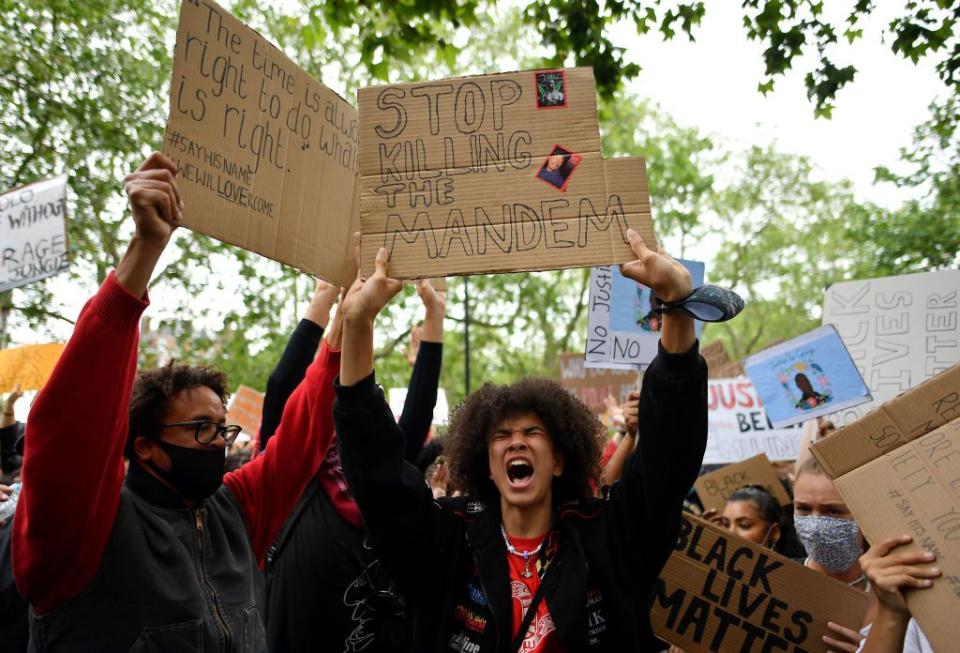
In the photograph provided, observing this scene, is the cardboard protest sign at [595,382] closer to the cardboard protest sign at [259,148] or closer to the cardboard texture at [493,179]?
the cardboard protest sign at [259,148]

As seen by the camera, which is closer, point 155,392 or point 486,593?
point 486,593

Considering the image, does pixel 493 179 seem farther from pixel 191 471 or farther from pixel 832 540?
pixel 832 540

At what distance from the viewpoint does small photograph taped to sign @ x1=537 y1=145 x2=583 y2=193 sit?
2.81 m

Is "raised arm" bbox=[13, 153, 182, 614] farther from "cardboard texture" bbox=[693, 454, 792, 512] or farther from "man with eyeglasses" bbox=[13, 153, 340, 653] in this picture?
"cardboard texture" bbox=[693, 454, 792, 512]

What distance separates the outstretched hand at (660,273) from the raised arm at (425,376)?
137 centimetres

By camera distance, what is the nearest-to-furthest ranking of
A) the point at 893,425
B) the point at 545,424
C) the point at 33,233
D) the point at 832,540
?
the point at 893,425 → the point at 545,424 → the point at 832,540 → the point at 33,233

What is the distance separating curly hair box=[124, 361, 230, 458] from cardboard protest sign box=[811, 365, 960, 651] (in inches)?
77.8

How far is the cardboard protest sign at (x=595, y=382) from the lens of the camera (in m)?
10.6

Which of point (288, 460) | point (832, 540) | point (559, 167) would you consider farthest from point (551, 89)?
point (832, 540)

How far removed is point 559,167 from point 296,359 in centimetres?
171

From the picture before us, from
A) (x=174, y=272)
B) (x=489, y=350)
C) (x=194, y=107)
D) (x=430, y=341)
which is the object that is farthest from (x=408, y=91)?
(x=489, y=350)

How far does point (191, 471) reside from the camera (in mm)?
2684

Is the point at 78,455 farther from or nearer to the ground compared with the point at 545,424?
nearer to the ground

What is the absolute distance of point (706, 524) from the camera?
3.54 metres
